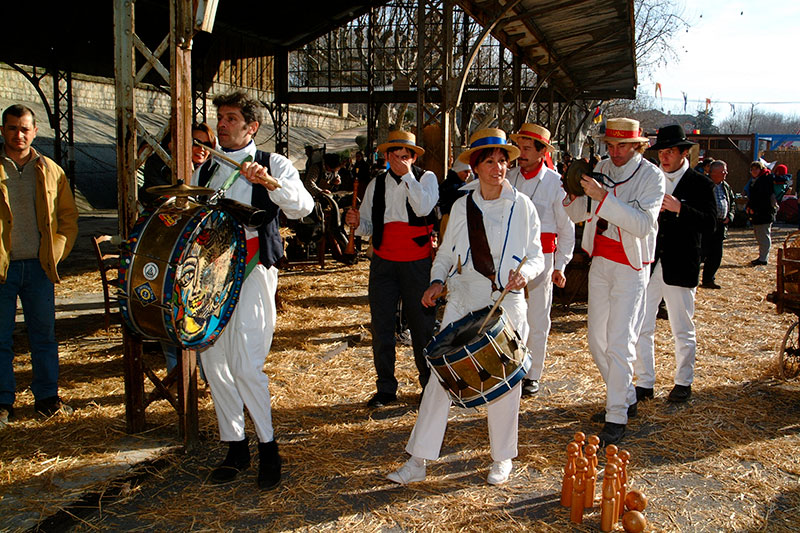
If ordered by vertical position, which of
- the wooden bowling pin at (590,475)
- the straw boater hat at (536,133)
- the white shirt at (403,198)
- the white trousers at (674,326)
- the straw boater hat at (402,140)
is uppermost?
the straw boater hat at (536,133)

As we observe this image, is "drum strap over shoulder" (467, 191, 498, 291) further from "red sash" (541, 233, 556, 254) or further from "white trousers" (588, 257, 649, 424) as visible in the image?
"red sash" (541, 233, 556, 254)

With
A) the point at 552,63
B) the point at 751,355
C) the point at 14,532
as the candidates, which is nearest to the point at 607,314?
the point at 751,355

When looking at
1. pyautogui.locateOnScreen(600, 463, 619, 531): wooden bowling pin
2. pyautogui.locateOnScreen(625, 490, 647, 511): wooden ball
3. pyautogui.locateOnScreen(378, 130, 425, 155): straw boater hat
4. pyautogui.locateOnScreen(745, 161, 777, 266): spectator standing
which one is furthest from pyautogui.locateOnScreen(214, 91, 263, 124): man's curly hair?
pyautogui.locateOnScreen(745, 161, 777, 266): spectator standing

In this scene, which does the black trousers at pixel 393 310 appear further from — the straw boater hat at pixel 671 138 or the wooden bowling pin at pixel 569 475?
the straw boater hat at pixel 671 138

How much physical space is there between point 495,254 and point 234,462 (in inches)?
86.7

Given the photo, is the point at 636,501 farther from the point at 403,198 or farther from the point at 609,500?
the point at 403,198

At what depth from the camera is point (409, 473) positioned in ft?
14.0

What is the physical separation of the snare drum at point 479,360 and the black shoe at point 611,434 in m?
1.46

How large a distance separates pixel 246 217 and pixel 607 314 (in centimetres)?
283

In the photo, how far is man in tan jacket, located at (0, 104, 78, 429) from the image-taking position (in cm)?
503

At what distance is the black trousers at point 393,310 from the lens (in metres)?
5.64

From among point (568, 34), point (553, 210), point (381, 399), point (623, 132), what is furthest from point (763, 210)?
point (381, 399)

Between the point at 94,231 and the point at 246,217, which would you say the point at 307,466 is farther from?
the point at 94,231

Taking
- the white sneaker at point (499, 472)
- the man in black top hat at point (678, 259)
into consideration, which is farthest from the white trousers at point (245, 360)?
the man in black top hat at point (678, 259)
